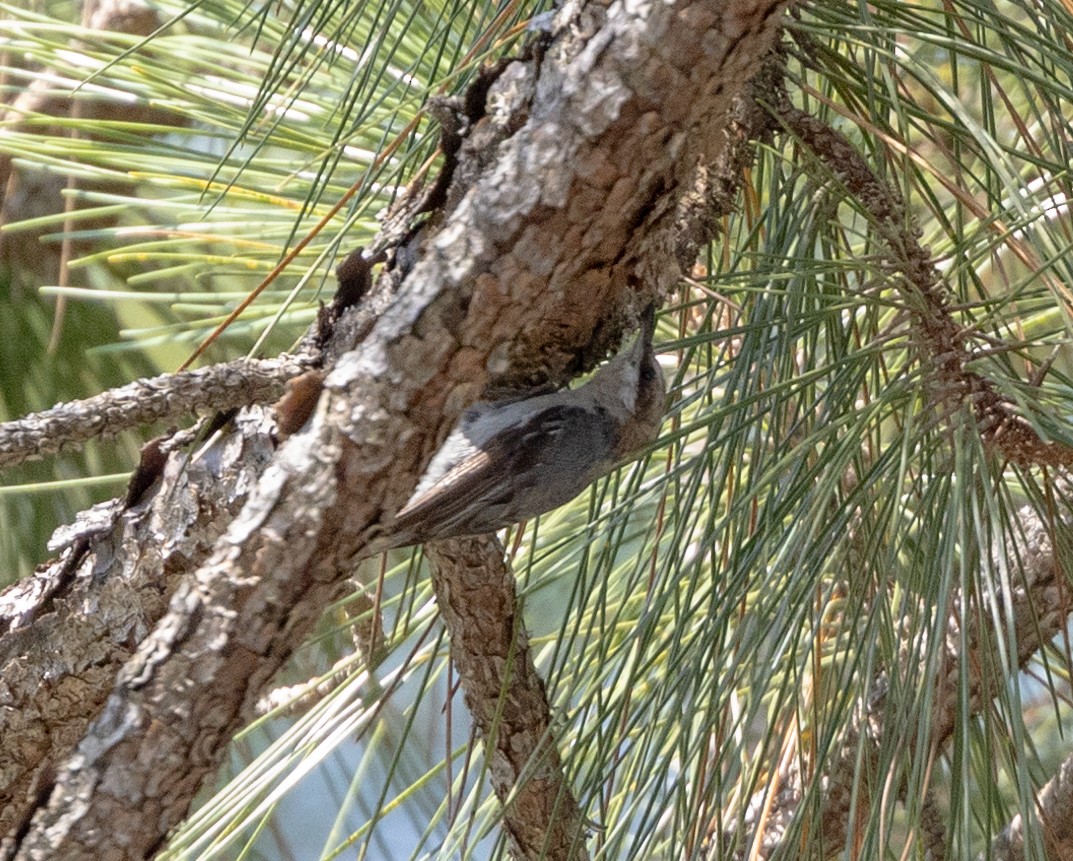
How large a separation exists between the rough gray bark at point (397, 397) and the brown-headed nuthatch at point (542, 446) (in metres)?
0.32

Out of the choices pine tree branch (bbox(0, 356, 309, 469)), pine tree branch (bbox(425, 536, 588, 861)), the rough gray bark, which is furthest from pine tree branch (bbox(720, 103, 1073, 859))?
pine tree branch (bbox(0, 356, 309, 469))

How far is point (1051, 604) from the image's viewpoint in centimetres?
122

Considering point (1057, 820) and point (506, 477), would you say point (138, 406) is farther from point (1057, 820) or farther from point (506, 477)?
point (1057, 820)

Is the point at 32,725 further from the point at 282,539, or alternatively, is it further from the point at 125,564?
the point at 282,539

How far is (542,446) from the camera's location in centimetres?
108

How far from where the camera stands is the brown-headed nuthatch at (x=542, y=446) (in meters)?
1.01

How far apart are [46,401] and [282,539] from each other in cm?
145

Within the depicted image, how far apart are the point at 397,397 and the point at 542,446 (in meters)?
0.45

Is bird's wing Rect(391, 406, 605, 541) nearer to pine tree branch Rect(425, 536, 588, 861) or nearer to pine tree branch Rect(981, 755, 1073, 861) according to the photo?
pine tree branch Rect(425, 536, 588, 861)

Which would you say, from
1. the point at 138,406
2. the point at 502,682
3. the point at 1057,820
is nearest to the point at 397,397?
Result: the point at 138,406

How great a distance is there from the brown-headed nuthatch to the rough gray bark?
0.32 metres

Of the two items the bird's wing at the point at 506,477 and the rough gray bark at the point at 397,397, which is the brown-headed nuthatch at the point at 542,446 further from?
the rough gray bark at the point at 397,397

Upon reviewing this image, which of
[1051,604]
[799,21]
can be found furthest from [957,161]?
[1051,604]

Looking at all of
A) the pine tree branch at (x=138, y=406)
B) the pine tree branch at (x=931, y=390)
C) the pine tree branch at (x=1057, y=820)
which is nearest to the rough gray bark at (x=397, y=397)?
the pine tree branch at (x=138, y=406)
